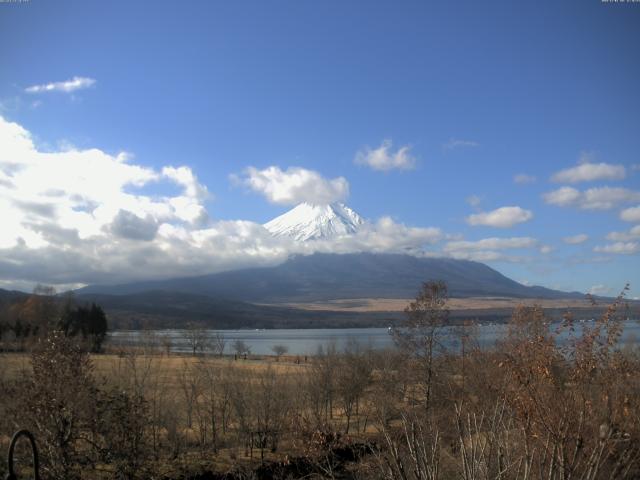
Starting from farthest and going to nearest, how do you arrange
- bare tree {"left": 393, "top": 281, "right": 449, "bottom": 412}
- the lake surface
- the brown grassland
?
1. bare tree {"left": 393, "top": 281, "right": 449, "bottom": 412}
2. the lake surface
3. the brown grassland

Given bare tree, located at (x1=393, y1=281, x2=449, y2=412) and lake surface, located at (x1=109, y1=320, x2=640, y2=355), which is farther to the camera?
bare tree, located at (x1=393, y1=281, x2=449, y2=412)

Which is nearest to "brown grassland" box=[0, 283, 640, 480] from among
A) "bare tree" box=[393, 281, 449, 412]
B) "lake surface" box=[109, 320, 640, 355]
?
"bare tree" box=[393, 281, 449, 412]

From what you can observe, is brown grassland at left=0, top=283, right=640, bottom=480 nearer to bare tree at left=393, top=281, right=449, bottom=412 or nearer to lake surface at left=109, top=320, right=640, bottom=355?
bare tree at left=393, top=281, right=449, bottom=412

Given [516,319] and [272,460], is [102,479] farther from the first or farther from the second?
[516,319]

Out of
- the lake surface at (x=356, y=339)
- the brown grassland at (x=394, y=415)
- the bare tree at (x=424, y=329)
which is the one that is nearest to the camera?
the brown grassland at (x=394, y=415)

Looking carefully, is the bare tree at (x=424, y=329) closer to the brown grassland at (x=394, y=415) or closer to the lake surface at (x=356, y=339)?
the brown grassland at (x=394, y=415)

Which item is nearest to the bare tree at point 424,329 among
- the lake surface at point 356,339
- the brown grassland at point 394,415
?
the brown grassland at point 394,415

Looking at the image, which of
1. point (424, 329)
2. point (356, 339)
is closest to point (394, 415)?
point (424, 329)

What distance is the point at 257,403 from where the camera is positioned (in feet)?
102

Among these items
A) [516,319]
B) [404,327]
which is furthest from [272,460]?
[516,319]

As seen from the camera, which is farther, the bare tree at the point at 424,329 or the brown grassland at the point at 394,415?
the bare tree at the point at 424,329

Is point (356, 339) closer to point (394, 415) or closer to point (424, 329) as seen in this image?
point (394, 415)

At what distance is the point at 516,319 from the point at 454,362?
1246 cm

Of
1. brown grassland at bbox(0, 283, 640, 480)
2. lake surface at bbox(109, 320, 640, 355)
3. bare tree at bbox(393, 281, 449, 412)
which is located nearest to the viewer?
brown grassland at bbox(0, 283, 640, 480)
